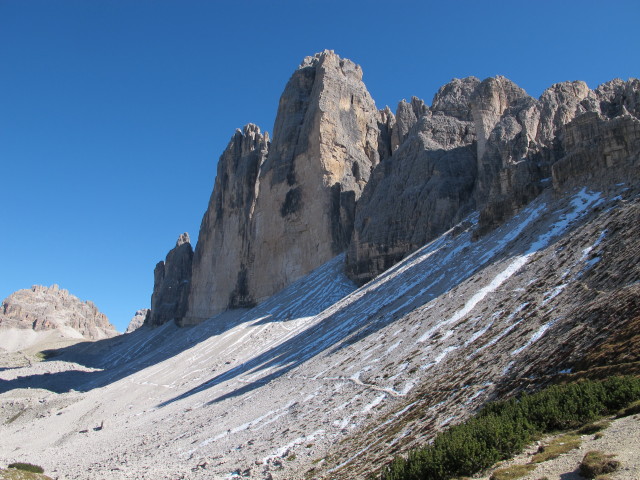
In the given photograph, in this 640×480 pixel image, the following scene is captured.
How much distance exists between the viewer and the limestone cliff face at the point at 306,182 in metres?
→ 66.8

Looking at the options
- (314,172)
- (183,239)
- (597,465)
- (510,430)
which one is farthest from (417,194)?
(183,239)

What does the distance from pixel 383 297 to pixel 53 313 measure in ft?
479

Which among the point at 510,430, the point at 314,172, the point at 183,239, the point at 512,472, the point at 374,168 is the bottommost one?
the point at 512,472

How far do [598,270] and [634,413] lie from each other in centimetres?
1224

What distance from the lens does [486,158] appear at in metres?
47.0

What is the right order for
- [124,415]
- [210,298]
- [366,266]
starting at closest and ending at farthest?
[124,415], [366,266], [210,298]

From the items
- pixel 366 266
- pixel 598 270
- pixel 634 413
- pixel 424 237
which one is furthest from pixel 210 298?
pixel 634 413

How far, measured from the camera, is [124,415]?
3972 centimetres

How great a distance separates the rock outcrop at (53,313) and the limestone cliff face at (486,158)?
127 metres

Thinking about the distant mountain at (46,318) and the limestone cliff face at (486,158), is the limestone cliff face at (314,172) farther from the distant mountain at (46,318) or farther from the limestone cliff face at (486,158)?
the distant mountain at (46,318)

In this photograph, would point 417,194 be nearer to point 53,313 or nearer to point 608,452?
point 608,452

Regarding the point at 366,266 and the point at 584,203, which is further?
the point at 366,266

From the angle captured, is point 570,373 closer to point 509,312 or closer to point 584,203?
point 509,312

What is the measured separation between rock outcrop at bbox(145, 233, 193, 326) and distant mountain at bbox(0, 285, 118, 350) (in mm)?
41374
